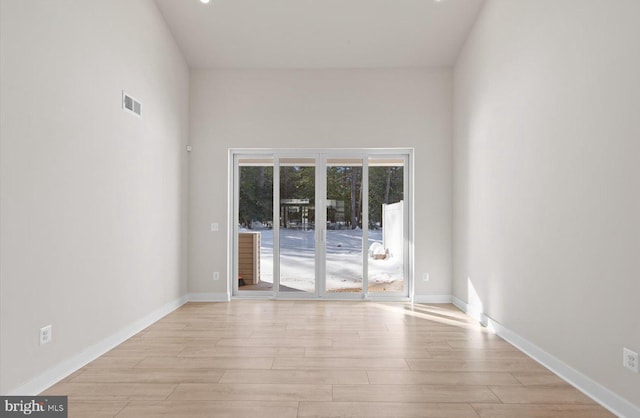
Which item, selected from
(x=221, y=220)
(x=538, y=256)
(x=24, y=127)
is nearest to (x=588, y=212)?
(x=538, y=256)

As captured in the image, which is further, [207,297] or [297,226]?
[297,226]

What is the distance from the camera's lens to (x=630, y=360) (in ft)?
7.60

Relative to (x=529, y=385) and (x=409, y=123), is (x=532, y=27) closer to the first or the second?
(x=409, y=123)

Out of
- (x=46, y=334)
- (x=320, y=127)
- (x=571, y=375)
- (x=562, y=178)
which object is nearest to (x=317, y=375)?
(x=571, y=375)

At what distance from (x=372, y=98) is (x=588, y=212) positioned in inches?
149

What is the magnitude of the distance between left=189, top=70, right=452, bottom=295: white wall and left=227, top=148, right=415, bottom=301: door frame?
0.17m

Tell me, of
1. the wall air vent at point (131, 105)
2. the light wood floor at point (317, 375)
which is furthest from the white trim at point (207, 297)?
the wall air vent at point (131, 105)

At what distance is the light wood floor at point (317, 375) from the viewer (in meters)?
2.46

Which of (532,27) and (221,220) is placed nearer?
(532,27)

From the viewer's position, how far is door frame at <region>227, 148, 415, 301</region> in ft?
19.8

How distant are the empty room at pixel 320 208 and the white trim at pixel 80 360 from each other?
1.2 inches

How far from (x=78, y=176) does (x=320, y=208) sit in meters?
3.53

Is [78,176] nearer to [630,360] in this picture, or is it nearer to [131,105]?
[131,105]

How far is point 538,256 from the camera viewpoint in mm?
3400
